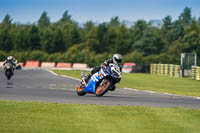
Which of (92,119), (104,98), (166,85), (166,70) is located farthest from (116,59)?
(166,70)

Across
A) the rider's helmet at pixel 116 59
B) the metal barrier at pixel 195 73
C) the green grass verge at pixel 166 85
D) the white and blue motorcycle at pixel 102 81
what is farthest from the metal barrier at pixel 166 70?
the rider's helmet at pixel 116 59

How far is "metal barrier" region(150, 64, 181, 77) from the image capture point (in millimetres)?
46138

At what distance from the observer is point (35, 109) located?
10766mm

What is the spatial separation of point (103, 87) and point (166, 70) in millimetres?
34229

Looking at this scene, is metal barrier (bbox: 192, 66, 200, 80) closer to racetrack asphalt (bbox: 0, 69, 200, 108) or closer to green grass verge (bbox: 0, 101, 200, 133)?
racetrack asphalt (bbox: 0, 69, 200, 108)

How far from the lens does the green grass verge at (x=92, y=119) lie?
8688 millimetres

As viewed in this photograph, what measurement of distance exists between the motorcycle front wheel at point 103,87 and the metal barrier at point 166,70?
30577 mm

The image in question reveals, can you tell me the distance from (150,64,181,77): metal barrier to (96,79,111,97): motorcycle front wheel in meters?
30.6

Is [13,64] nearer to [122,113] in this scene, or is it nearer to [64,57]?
[122,113]

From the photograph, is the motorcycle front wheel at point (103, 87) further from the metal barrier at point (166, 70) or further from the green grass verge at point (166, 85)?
the metal barrier at point (166, 70)

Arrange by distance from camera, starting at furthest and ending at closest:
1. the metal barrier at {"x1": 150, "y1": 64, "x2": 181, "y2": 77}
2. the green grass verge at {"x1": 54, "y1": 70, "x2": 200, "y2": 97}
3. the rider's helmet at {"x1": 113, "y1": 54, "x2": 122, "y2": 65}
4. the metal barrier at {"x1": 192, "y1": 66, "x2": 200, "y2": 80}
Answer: the metal barrier at {"x1": 150, "y1": 64, "x2": 181, "y2": 77} < the metal barrier at {"x1": 192, "y1": 66, "x2": 200, "y2": 80} < the green grass verge at {"x1": 54, "y1": 70, "x2": 200, "y2": 97} < the rider's helmet at {"x1": 113, "y1": 54, "x2": 122, "y2": 65}

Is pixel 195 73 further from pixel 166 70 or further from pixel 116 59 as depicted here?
pixel 116 59

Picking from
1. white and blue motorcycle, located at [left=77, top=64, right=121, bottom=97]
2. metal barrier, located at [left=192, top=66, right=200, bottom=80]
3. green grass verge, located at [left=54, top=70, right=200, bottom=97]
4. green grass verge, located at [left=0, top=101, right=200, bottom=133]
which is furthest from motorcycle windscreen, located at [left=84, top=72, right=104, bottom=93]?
metal barrier, located at [left=192, top=66, right=200, bottom=80]

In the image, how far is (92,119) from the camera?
9633mm
